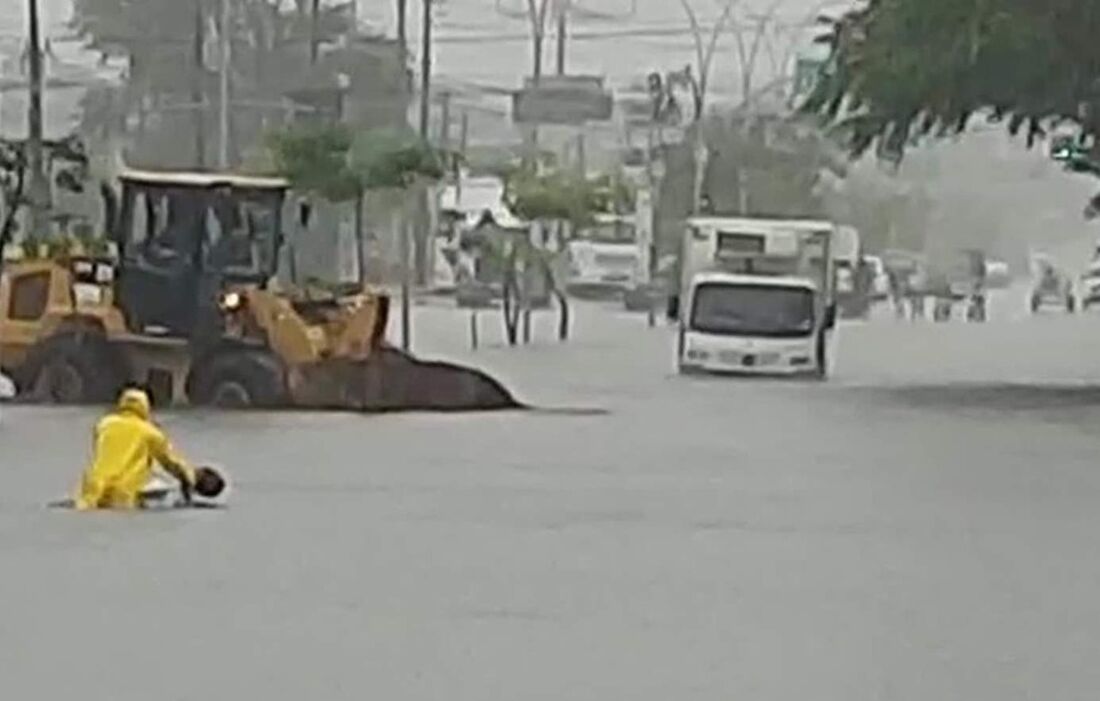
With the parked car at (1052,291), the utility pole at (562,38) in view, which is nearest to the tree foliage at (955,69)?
the utility pole at (562,38)

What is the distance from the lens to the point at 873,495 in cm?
2783

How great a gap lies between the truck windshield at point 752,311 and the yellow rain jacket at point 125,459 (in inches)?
1262

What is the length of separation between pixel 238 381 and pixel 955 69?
596 inches

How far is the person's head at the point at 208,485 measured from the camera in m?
25.1

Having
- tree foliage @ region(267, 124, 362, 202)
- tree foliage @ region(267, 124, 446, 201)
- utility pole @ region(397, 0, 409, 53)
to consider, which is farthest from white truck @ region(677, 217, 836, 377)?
utility pole @ region(397, 0, 409, 53)

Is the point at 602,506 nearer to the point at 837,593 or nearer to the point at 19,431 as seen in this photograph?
the point at 837,593

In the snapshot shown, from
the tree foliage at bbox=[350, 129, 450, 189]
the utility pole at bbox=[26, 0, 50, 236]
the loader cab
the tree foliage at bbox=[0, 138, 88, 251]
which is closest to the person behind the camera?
the loader cab

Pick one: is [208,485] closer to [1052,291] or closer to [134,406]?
[134,406]

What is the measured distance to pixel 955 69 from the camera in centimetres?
5047

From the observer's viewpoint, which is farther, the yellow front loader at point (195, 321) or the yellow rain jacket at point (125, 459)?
the yellow front loader at point (195, 321)

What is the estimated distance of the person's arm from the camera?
24094 millimetres

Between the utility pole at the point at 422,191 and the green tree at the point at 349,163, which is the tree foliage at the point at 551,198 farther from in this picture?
the green tree at the point at 349,163

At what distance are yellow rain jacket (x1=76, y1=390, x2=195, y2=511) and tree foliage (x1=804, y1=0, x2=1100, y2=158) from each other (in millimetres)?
27281

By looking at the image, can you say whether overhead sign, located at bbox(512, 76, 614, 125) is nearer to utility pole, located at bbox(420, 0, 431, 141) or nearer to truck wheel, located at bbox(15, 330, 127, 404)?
utility pole, located at bbox(420, 0, 431, 141)
